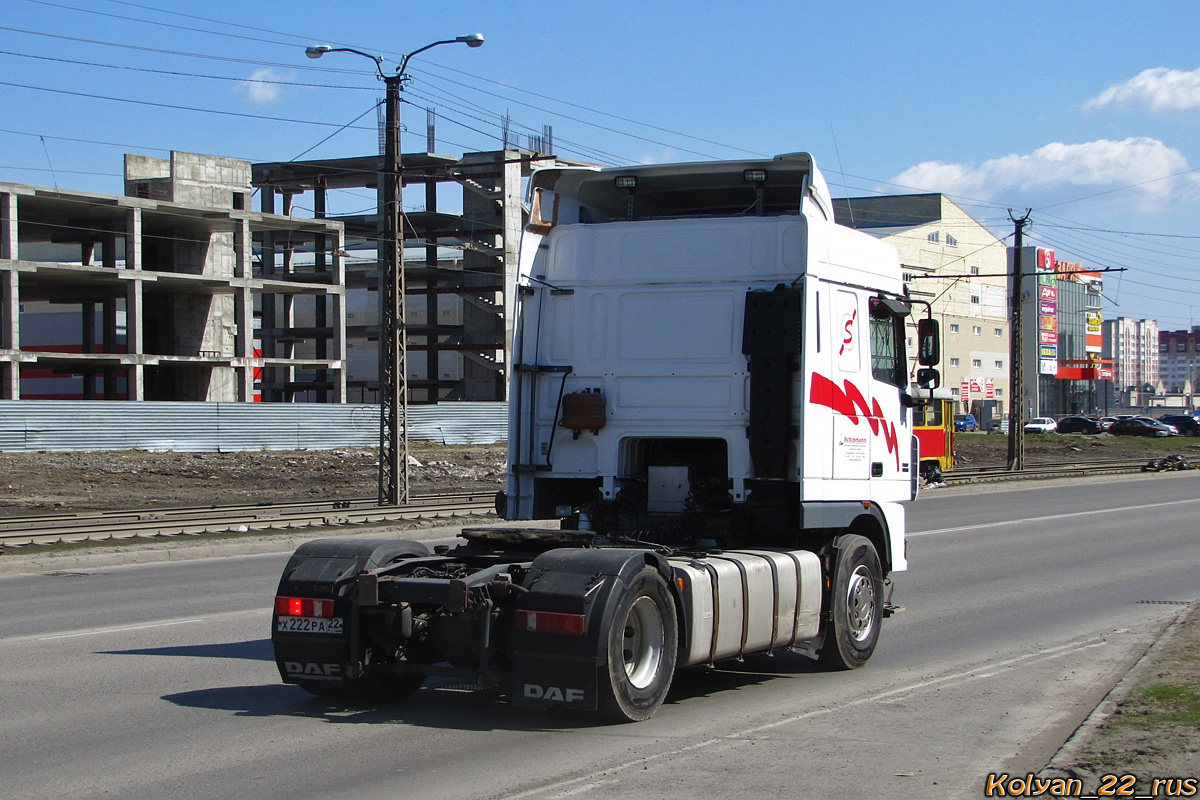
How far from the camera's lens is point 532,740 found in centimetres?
684

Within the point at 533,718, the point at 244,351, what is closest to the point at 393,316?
the point at 533,718

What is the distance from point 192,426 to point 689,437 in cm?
3569

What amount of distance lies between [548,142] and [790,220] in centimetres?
6463

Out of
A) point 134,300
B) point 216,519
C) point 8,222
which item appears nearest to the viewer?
point 216,519

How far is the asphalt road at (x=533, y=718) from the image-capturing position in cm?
590

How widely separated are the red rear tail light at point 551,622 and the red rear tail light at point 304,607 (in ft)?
4.07

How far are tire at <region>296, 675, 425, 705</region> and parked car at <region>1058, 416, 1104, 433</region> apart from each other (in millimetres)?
86513

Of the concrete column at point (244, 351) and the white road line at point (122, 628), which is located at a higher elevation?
the concrete column at point (244, 351)

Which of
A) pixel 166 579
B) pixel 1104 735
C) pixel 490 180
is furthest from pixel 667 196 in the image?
pixel 490 180

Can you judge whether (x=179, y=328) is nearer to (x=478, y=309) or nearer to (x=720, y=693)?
(x=478, y=309)

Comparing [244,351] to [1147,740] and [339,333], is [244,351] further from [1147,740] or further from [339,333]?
[1147,740]

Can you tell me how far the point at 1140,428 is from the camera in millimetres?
82688

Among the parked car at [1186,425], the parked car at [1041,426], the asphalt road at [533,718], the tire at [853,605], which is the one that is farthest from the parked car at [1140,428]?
the tire at [853,605]

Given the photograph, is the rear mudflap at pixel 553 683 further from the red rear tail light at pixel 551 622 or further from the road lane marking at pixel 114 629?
the road lane marking at pixel 114 629
